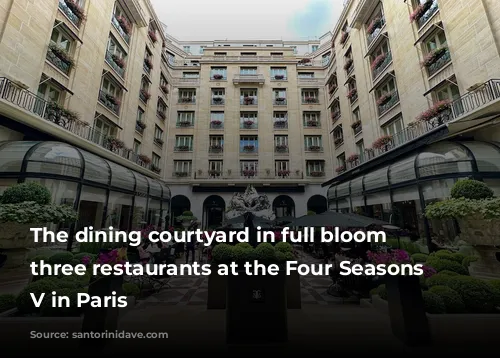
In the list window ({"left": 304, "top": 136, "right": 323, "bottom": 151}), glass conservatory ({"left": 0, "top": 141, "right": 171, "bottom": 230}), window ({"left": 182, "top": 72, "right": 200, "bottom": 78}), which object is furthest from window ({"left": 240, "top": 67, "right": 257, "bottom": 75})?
glass conservatory ({"left": 0, "top": 141, "right": 171, "bottom": 230})

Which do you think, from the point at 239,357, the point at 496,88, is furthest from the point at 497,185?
the point at 239,357

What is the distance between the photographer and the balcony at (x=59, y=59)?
12.2 metres

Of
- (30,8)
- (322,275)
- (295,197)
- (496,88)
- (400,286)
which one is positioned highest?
(30,8)

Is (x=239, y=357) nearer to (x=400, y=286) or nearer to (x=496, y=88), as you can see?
(x=400, y=286)

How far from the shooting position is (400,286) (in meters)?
3.62

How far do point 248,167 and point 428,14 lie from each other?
17767mm

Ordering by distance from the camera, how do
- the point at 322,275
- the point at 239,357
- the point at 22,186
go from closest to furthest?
the point at 239,357 → the point at 22,186 → the point at 322,275

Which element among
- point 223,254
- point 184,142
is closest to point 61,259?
point 223,254

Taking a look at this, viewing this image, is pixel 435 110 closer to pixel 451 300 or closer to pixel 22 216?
pixel 451 300

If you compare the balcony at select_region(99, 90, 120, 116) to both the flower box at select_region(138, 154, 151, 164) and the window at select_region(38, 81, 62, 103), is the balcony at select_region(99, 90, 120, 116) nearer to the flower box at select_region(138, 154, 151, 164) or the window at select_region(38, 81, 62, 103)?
the window at select_region(38, 81, 62, 103)

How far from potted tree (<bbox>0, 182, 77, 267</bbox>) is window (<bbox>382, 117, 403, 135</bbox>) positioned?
1873cm

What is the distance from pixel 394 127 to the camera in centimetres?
1616

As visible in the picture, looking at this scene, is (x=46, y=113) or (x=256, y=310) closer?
(x=256, y=310)

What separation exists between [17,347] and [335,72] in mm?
28363
